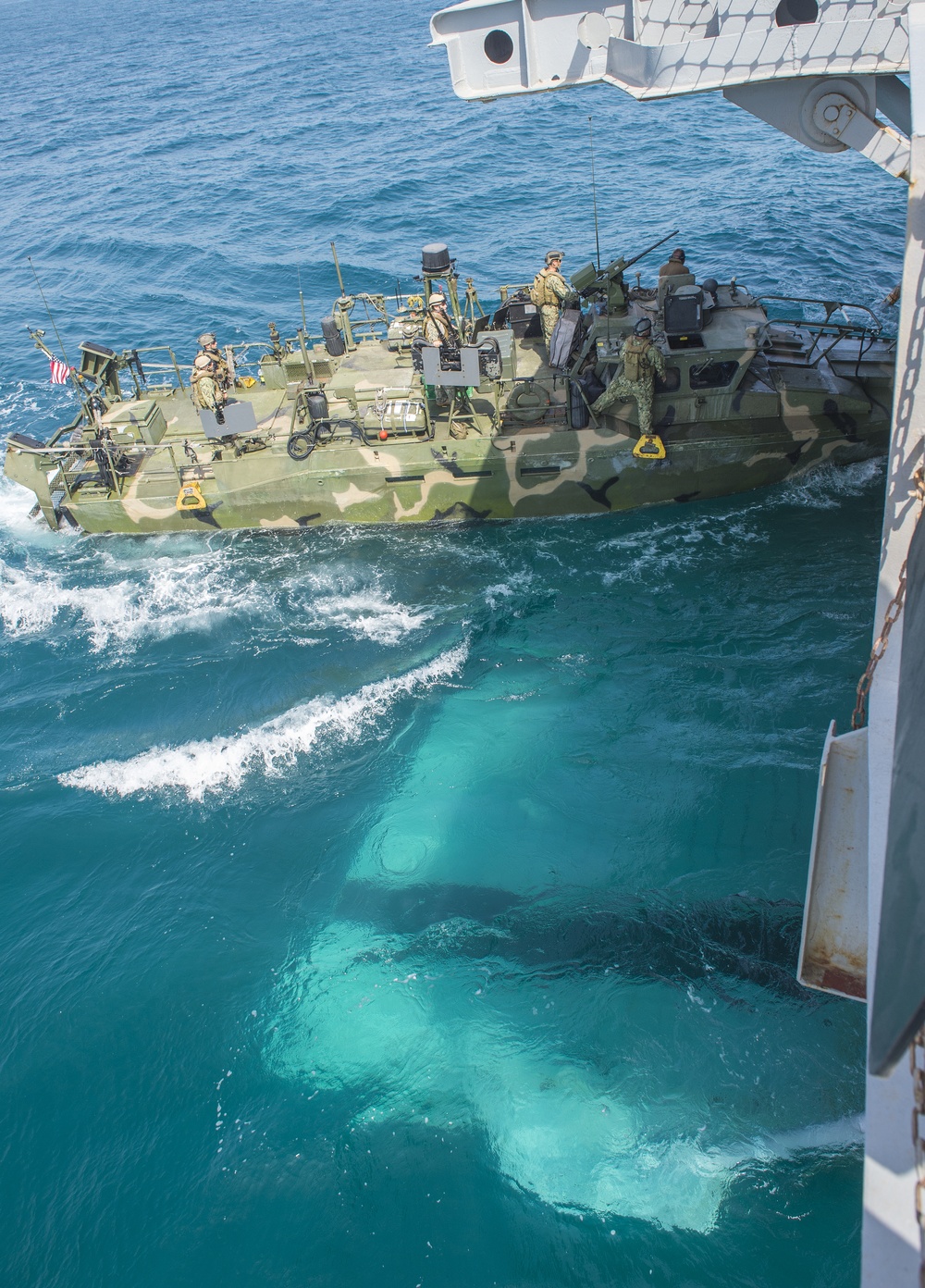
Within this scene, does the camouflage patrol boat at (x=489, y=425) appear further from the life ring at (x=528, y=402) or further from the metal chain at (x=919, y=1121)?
the metal chain at (x=919, y=1121)

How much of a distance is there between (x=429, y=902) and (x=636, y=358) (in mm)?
8281

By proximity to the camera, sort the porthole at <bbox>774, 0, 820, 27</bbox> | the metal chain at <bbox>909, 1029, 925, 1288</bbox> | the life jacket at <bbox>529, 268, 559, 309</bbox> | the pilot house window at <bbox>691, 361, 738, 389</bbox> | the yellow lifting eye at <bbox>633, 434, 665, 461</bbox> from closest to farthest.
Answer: the metal chain at <bbox>909, 1029, 925, 1288</bbox>, the porthole at <bbox>774, 0, 820, 27</bbox>, the pilot house window at <bbox>691, 361, 738, 389</bbox>, the yellow lifting eye at <bbox>633, 434, 665, 461</bbox>, the life jacket at <bbox>529, 268, 559, 309</bbox>

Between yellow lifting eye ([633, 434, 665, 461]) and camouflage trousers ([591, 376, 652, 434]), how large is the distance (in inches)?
4.5

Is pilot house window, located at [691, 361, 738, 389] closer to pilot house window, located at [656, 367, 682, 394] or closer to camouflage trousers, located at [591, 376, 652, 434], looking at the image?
pilot house window, located at [656, 367, 682, 394]

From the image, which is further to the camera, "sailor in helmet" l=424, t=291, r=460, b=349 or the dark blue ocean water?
"sailor in helmet" l=424, t=291, r=460, b=349

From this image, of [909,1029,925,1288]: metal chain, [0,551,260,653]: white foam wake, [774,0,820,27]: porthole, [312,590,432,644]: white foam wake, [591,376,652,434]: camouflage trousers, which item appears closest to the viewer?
[909,1029,925,1288]: metal chain

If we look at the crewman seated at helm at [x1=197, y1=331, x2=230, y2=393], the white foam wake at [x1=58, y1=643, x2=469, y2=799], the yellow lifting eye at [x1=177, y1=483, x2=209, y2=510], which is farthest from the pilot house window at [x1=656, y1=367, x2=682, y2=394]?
the yellow lifting eye at [x1=177, y1=483, x2=209, y2=510]

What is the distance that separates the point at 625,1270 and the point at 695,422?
1114 centimetres

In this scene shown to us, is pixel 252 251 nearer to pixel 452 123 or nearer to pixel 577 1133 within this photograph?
pixel 452 123

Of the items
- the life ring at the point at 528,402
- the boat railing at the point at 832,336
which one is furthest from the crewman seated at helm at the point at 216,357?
the boat railing at the point at 832,336

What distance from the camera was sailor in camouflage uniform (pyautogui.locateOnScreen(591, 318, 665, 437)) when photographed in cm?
1362

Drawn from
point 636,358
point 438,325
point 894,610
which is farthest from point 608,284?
point 894,610

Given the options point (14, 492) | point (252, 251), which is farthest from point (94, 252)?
point (14, 492)

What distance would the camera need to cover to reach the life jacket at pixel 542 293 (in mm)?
15328
